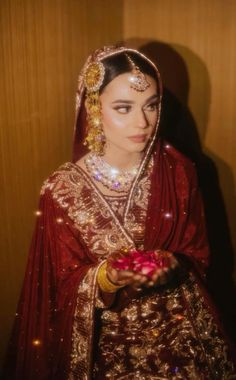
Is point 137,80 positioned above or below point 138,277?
above

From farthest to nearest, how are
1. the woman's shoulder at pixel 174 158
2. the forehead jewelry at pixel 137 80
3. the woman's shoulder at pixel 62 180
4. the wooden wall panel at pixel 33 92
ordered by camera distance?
the wooden wall panel at pixel 33 92, the woman's shoulder at pixel 174 158, the woman's shoulder at pixel 62 180, the forehead jewelry at pixel 137 80

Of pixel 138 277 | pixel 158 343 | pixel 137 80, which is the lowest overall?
pixel 158 343

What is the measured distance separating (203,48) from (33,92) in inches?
28.4

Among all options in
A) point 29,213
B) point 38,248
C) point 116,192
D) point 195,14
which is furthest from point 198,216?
point 195,14

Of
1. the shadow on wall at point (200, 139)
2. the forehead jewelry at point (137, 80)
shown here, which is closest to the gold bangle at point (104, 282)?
the forehead jewelry at point (137, 80)

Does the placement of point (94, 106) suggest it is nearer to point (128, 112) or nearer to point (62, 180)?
point (128, 112)

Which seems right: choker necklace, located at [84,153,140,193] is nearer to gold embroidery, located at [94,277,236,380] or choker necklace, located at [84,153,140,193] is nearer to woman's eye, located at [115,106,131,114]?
woman's eye, located at [115,106,131,114]

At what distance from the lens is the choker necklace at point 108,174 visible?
142 centimetres

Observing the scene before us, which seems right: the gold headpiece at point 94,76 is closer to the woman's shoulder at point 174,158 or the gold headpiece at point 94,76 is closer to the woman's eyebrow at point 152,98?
the woman's eyebrow at point 152,98

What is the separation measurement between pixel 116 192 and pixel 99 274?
0.99ft

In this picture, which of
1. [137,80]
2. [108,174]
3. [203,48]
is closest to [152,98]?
[137,80]

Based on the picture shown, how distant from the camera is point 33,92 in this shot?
170cm

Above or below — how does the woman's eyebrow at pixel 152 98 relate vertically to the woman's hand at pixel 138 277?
above

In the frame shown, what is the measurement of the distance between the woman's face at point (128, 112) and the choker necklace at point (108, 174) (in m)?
0.11
